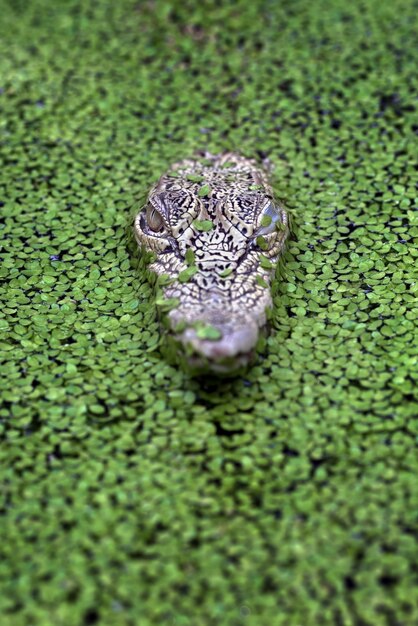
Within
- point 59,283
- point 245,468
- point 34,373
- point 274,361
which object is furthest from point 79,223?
point 245,468

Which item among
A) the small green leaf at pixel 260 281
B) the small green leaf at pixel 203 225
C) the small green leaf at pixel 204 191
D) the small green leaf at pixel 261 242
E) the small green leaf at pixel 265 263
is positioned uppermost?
the small green leaf at pixel 204 191

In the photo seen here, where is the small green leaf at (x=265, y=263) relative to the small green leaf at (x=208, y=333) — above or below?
below

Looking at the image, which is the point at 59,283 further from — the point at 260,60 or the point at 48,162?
the point at 260,60

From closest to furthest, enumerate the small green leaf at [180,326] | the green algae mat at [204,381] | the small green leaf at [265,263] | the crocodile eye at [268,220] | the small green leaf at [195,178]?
the green algae mat at [204,381] < the small green leaf at [180,326] < the small green leaf at [265,263] < the crocodile eye at [268,220] < the small green leaf at [195,178]

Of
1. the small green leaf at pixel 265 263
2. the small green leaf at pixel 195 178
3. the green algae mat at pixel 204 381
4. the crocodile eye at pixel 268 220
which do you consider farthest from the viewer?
the small green leaf at pixel 195 178

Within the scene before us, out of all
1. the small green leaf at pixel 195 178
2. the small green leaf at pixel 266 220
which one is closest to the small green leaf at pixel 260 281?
the small green leaf at pixel 266 220

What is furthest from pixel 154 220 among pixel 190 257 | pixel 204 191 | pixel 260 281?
pixel 260 281

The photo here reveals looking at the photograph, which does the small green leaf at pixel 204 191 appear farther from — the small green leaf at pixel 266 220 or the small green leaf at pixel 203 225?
the small green leaf at pixel 266 220

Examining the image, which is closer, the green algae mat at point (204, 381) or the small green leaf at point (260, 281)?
the green algae mat at point (204, 381)

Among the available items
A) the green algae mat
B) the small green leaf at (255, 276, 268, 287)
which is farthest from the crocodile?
the green algae mat
